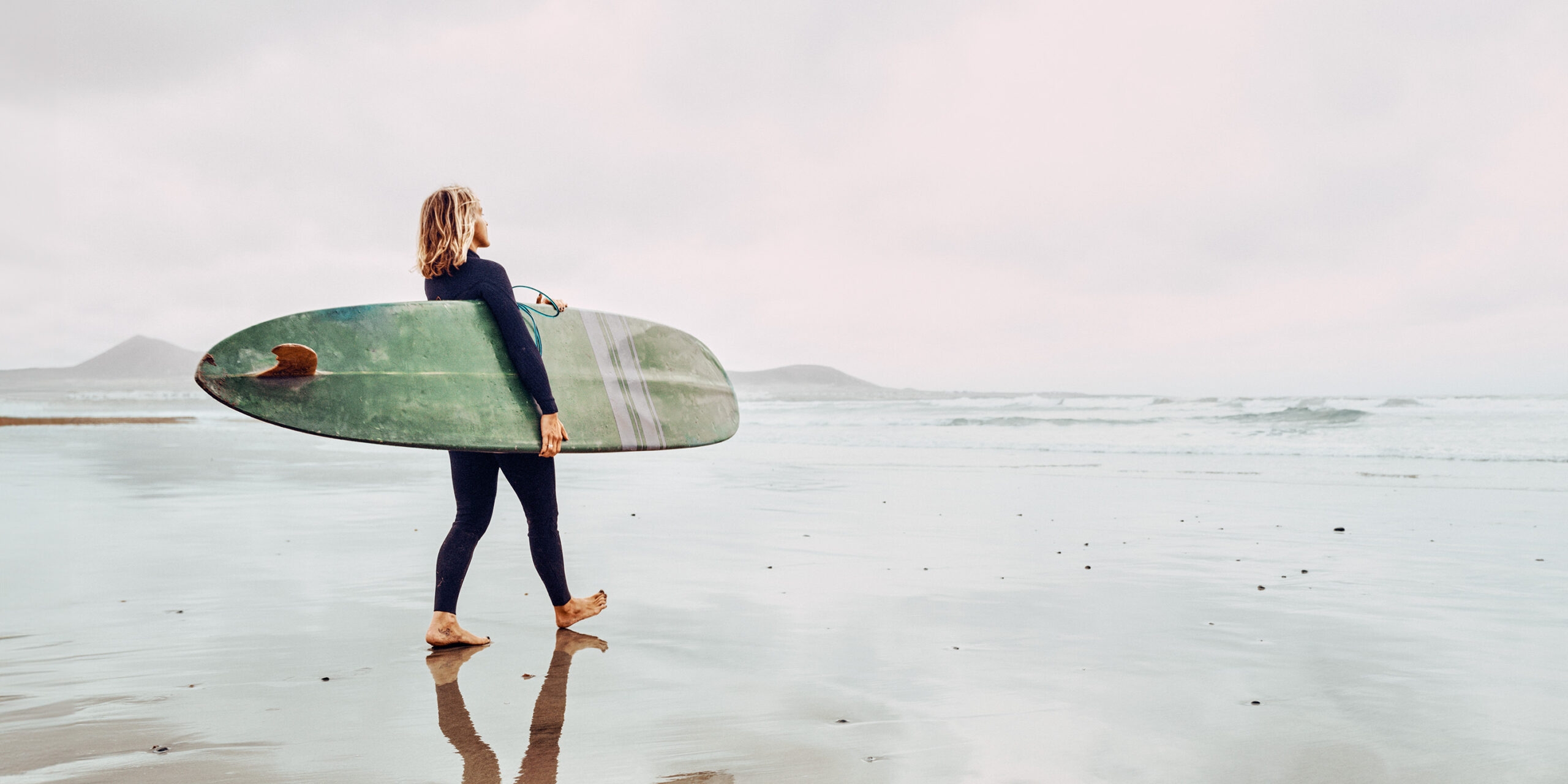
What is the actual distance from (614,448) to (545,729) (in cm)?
131

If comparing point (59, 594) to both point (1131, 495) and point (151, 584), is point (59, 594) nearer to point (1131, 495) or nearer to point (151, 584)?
point (151, 584)

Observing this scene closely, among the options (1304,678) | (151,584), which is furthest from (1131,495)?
(151,584)

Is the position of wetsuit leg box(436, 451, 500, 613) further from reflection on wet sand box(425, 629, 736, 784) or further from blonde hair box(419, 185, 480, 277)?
blonde hair box(419, 185, 480, 277)

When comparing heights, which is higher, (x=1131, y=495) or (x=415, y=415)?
(x=415, y=415)

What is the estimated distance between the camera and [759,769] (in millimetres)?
2105

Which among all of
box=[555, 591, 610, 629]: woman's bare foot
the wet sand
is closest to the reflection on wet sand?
box=[555, 591, 610, 629]: woman's bare foot

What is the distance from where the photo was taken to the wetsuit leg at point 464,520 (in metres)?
3.19

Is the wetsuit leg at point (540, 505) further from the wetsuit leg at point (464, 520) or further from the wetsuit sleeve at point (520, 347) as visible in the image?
the wetsuit sleeve at point (520, 347)

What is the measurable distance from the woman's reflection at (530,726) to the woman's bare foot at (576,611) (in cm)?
14

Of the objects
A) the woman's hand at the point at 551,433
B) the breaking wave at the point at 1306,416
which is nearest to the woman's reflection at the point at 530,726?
the woman's hand at the point at 551,433

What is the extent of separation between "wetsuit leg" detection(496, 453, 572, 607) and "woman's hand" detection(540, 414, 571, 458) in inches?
9.3

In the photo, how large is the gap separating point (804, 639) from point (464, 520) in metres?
1.29

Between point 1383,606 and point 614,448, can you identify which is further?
point 1383,606

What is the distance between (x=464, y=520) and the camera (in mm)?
3227
